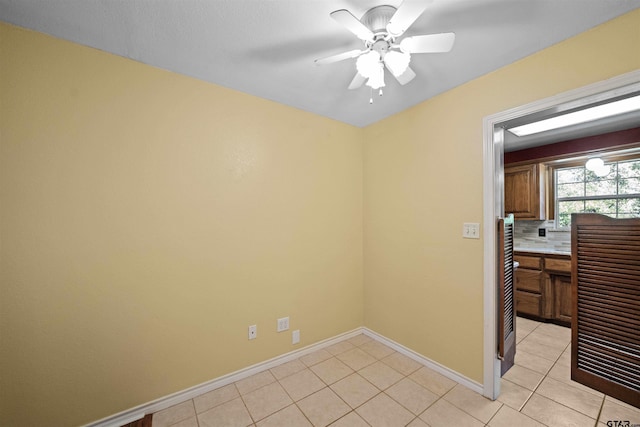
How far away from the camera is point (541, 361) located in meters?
2.27

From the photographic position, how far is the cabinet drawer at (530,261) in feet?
10.4

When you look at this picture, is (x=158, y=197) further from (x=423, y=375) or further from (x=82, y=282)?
(x=423, y=375)

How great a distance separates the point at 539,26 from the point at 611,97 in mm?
582

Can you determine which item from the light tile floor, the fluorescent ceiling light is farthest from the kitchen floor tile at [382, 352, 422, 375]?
the fluorescent ceiling light

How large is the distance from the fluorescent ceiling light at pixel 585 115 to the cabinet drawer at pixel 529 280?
70.8 inches

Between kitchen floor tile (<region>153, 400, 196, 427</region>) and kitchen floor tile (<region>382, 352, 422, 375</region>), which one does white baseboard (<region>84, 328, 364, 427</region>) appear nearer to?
kitchen floor tile (<region>153, 400, 196, 427</region>)

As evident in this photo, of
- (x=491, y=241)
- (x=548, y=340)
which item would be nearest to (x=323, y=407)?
(x=491, y=241)

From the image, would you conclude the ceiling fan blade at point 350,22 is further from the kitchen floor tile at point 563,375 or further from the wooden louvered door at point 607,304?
the kitchen floor tile at point 563,375

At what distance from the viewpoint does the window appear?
2994mm

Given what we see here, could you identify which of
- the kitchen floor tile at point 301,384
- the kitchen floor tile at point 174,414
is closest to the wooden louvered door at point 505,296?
the kitchen floor tile at point 301,384

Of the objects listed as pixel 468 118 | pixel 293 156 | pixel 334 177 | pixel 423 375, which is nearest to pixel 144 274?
pixel 293 156

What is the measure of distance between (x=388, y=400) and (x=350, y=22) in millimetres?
2395

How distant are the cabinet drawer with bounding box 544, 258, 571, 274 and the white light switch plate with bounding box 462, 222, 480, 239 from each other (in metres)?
2.06

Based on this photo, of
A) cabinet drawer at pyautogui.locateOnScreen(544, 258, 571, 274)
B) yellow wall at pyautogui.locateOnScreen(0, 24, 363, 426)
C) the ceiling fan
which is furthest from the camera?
cabinet drawer at pyautogui.locateOnScreen(544, 258, 571, 274)
